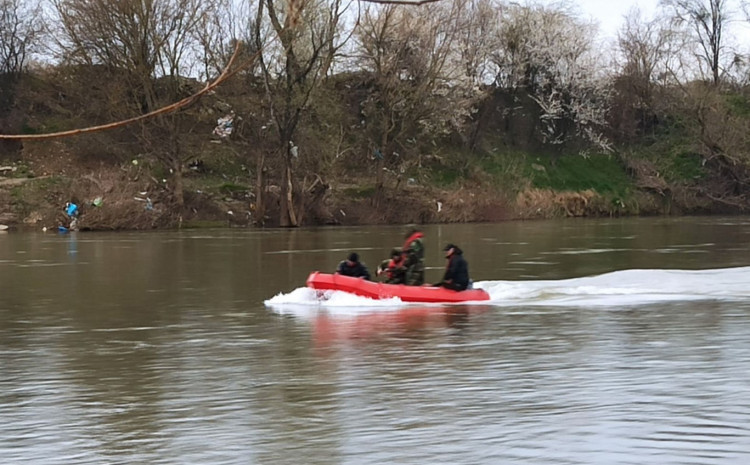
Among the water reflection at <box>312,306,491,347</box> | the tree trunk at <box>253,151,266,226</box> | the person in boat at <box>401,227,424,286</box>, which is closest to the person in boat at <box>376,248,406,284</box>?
the person in boat at <box>401,227,424,286</box>

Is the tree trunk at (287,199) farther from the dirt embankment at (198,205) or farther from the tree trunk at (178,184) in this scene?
the tree trunk at (178,184)

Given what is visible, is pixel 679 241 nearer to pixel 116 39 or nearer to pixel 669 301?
pixel 669 301

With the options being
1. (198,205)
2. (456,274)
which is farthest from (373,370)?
(198,205)

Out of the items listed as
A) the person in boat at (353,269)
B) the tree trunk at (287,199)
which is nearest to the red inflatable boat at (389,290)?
the person in boat at (353,269)

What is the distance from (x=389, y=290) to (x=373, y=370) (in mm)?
7274

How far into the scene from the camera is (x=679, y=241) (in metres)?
38.5

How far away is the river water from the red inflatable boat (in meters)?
0.22

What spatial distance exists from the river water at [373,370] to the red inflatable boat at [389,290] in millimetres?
218

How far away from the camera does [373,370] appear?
1324 centimetres

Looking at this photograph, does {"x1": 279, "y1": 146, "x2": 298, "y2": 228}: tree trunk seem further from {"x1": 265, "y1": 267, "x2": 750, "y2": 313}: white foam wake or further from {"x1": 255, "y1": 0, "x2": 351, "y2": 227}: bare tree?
{"x1": 265, "y1": 267, "x2": 750, "y2": 313}: white foam wake

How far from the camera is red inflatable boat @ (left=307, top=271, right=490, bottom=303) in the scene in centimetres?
2045

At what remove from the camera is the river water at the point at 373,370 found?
31.2 ft

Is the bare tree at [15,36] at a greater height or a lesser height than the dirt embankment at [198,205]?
greater

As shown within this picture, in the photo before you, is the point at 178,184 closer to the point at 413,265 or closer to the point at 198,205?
the point at 198,205
